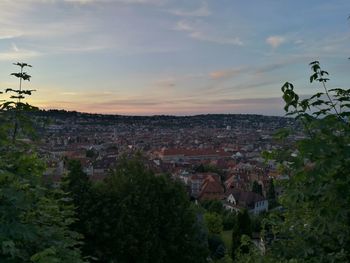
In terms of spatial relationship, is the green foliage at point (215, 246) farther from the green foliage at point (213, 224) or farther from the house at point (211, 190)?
the house at point (211, 190)

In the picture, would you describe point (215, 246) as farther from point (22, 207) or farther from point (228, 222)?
point (22, 207)

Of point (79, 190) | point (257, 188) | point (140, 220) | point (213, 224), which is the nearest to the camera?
point (79, 190)

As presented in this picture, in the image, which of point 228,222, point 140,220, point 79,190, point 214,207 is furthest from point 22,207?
point 214,207

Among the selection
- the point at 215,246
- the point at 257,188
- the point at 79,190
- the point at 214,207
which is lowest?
the point at 214,207

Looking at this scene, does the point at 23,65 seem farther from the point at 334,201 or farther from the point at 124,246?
the point at 124,246

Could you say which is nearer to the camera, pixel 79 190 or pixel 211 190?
pixel 79 190

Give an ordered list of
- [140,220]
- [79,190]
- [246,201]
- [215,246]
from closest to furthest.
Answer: [79,190] < [140,220] < [215,246] < [246,201]

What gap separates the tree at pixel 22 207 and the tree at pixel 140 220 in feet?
33.4

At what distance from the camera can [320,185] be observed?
129 inches

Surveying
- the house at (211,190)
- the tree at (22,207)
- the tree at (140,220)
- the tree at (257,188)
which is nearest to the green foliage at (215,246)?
the tree at (140,220)

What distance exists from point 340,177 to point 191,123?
186232 millimetres

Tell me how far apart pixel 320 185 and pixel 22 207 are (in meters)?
2.18

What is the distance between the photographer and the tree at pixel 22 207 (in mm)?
2873

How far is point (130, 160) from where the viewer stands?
1873cm
